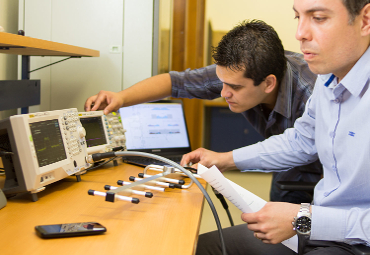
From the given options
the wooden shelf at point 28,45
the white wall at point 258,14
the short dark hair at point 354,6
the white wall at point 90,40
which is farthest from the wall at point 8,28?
the white wall at point 258,14

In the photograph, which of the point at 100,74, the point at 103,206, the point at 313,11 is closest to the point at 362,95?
the point at 313,11

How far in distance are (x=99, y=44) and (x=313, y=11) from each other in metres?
1.24

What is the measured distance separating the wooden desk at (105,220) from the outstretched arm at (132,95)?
35 cm

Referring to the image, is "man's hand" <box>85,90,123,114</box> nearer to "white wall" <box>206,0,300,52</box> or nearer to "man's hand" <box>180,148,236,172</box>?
"man's hand" <box>180,148,236,172</box>

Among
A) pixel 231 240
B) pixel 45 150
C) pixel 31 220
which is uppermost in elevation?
pixel 45 150

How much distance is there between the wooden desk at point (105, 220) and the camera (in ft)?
2.10

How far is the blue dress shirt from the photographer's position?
83 centimetres

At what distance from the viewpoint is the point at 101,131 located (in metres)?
→ 1.27

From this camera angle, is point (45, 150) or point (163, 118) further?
point (163, 118)

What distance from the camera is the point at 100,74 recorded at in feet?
5.99

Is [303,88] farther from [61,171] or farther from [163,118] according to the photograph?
[61,171]

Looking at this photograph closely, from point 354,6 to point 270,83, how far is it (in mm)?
532

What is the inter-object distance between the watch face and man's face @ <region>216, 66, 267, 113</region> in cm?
57

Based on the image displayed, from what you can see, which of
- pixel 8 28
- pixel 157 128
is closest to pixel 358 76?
pixel 157 128
